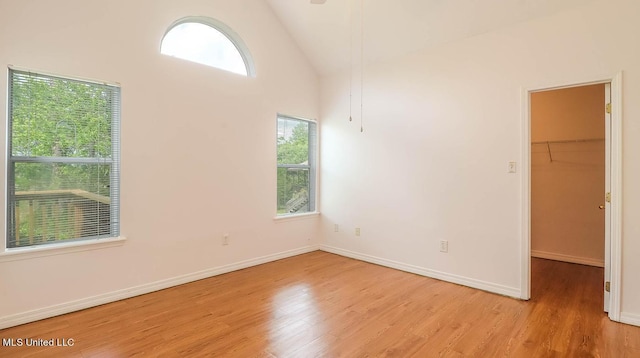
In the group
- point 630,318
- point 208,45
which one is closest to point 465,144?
point 630,318

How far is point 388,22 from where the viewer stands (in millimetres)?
3695

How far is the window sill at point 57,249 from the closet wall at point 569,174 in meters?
5.45

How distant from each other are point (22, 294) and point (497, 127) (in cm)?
452

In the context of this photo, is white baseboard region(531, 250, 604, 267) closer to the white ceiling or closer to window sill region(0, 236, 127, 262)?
the white ceiling

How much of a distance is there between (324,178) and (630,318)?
3626 mm

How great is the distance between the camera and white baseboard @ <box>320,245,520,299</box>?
10.5 ft

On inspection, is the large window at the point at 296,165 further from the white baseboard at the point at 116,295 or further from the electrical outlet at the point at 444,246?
the electrical outlet at the point at 444,246

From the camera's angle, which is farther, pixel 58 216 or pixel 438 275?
pixel 438 275

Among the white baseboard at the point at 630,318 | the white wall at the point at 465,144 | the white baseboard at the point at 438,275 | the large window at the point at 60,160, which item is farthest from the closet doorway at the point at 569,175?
the large window at the point at 60,160

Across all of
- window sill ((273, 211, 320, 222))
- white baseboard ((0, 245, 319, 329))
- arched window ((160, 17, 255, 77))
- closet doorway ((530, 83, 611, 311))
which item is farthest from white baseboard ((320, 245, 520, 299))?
arched window ((160, 17, 255, 77))

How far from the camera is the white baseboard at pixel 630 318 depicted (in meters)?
2.55

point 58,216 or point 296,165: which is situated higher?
point 296,165

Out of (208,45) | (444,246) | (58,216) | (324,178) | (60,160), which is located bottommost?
(444,246)

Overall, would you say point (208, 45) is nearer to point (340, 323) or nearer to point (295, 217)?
point (295, 217)
